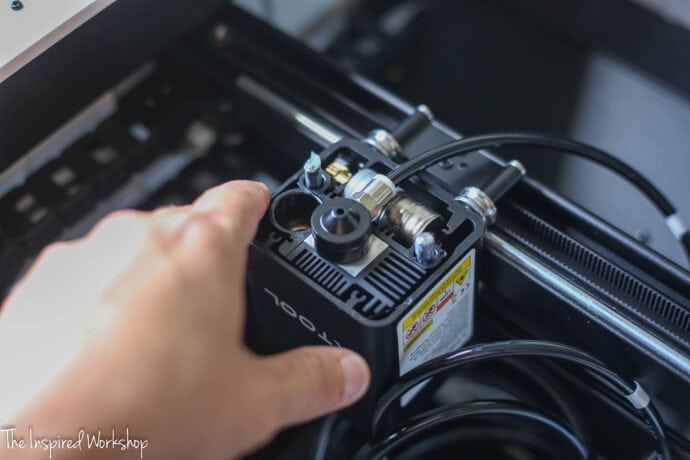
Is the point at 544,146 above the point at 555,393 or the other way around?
above

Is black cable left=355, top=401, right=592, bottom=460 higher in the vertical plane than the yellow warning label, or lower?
lower

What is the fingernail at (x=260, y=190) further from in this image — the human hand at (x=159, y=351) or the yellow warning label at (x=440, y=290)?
the yellow warning label at (x=440, y=290)

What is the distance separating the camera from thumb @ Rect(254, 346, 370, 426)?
54 centimetres

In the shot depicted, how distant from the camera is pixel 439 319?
0.64 m

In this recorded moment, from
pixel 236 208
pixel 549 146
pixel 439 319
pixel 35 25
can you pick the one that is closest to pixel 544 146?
pixel 549 146

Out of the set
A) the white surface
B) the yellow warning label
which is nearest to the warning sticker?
the yellow warning label

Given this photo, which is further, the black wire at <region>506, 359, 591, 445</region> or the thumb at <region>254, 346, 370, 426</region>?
the black wire at <region>506, 359, 591, 445</region>

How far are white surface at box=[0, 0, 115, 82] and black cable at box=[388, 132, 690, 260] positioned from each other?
311mm

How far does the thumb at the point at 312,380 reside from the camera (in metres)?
0.54

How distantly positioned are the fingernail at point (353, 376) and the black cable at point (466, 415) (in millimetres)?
112

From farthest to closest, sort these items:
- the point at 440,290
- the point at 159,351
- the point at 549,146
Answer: the point at 549,146 → the point at 440,290 → the point at 159,351

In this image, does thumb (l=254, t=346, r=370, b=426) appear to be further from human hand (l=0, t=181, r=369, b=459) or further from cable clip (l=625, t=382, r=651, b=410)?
cable clip (l=625, t=382, r=651, b=410)

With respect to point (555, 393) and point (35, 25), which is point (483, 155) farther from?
point (35, 25)

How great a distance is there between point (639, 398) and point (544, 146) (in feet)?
0.77
